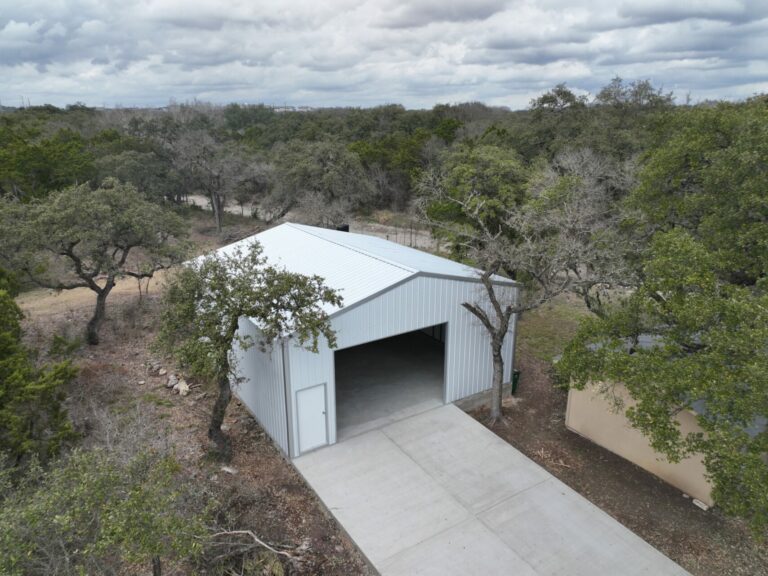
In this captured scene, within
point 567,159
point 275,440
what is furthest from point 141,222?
point 567,159

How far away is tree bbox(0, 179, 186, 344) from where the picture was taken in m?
14.4

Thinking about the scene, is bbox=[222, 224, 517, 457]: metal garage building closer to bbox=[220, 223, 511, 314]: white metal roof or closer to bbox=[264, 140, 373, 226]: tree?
bbox=[220, 223, 511, 314]: white metal roof

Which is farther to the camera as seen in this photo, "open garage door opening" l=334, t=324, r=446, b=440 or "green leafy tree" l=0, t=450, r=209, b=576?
"open garage door opening" l=334, t=324, r=446, b=440

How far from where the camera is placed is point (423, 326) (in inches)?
456

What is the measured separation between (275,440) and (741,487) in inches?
336

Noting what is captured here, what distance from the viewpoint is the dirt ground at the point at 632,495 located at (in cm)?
828

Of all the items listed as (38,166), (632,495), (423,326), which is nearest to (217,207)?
(38,166)

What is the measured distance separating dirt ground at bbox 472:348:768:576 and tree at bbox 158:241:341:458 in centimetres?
560

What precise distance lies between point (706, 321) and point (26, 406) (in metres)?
11.7

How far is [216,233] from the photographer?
107ft

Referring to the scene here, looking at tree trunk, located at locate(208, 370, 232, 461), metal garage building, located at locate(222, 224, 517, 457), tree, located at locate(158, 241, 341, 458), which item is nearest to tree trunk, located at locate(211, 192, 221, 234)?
metal garage building, located at locate(222, 224, 517, 457)

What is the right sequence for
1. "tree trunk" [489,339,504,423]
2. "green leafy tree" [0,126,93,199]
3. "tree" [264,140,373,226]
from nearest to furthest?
"tree trunk" [489,339,504,423] → "green leafy tree" [0,126,93,199] → "tree" [264,140,373,226]

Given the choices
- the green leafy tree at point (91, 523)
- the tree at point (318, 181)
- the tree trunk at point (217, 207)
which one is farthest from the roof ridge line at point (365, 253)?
the tree trunk at point (217, 207)

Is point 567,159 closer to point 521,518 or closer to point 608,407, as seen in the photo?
point 608,407
